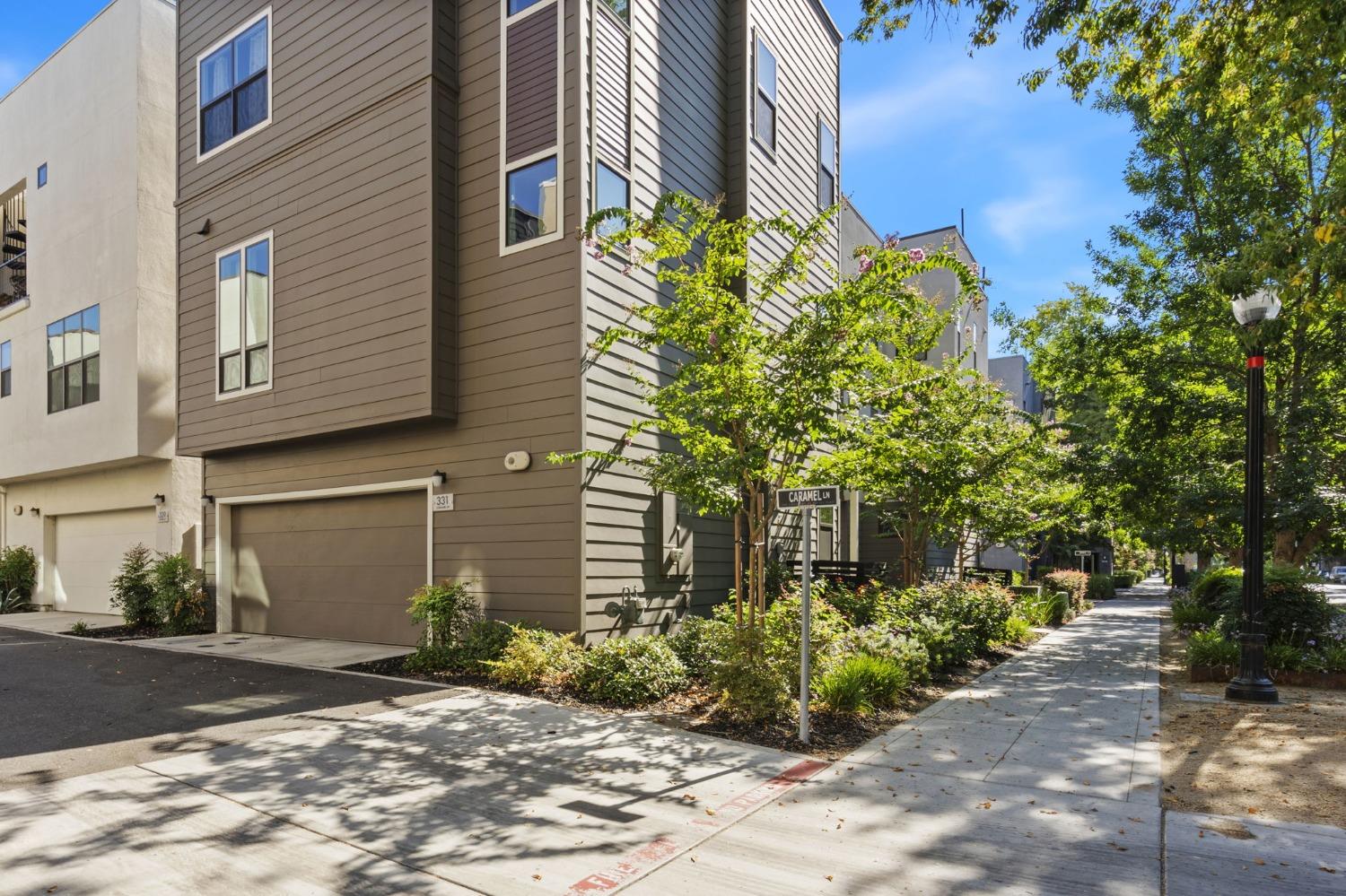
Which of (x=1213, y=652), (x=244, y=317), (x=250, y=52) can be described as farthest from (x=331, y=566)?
(x=1213, y=652)

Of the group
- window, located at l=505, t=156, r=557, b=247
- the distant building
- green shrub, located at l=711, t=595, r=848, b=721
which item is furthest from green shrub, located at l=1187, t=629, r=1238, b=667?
the distant building

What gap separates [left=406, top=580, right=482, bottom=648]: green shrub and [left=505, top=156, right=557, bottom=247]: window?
427 centimetres

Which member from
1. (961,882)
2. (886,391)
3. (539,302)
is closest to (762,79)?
(539,302)

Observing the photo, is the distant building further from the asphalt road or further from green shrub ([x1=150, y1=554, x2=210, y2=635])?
the asphalt road

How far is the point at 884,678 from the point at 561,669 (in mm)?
3248

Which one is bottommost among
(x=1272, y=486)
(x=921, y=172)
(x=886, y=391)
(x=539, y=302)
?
(x=1272, y=486)

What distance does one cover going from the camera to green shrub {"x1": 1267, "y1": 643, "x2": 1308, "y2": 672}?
371 inches

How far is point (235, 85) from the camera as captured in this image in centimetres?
1334

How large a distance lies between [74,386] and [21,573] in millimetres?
5530

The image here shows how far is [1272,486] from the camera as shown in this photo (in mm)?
11516

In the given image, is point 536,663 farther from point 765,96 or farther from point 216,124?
point 216,124

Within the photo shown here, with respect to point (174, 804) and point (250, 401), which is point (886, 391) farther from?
point (250, 401)

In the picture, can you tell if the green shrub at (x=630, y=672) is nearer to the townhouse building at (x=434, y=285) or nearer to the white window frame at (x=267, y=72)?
the townhouse building at (x=434, y=285)

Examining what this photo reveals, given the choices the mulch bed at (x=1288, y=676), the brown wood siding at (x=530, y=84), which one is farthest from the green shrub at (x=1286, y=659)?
the brown wood siding at (x=530, y=84)
